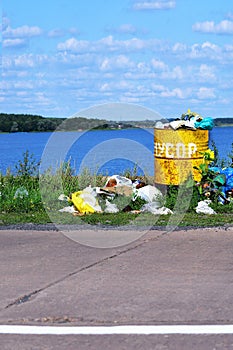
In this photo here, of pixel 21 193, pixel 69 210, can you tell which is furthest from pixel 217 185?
pixel 21 193

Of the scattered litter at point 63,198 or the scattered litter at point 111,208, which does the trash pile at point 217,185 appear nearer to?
the scattered litter at point 111,208

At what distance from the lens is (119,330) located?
5113 millimetres

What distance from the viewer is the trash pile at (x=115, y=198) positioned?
11.0 meters

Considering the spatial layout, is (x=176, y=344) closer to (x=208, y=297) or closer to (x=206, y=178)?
(x=208, y=297)

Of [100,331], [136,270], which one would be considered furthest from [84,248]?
[100,331]

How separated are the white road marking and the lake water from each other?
6404mm

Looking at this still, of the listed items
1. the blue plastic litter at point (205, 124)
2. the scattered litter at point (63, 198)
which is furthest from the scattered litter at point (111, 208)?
the blue plastic litter at point (205, 124)

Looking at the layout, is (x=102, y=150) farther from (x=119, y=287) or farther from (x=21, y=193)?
(x=119, y=287)

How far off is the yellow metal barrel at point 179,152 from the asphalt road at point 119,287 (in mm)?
3447

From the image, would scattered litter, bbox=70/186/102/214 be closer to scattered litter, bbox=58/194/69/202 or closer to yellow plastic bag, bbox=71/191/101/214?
yellow plastic bag, bbox=71/191/101/214

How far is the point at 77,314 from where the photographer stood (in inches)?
218

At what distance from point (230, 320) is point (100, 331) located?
3.51 feet

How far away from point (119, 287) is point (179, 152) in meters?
6.35

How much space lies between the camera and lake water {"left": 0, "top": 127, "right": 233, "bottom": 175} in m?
11.8
